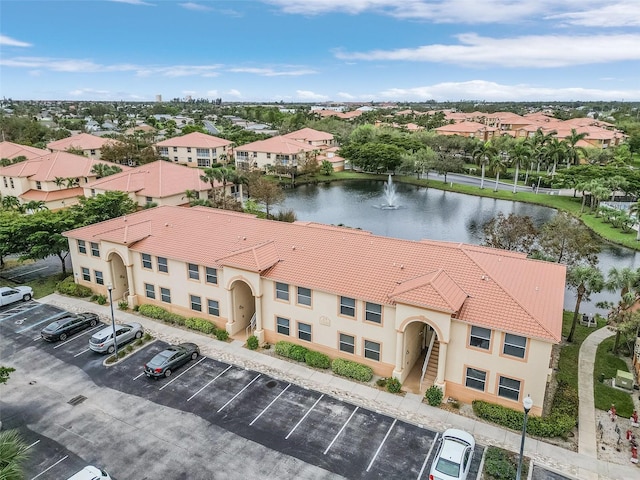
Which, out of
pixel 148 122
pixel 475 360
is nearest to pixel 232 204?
pixel 475 360

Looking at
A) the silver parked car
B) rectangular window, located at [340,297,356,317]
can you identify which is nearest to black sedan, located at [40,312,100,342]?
the silver parked car

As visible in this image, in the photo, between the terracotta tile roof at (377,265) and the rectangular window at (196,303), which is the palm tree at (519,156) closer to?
the terracotta tile roof at (377,265)

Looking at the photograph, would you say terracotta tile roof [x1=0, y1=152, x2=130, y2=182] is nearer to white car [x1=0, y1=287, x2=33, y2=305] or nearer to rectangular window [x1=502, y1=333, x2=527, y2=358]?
white car [x1=0, y1=287, x2=33, y2=305]

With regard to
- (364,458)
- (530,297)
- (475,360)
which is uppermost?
(530,297)

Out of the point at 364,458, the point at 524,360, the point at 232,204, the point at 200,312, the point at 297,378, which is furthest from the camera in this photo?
the point at 232,204

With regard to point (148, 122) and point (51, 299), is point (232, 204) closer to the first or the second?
point (51, 299)
